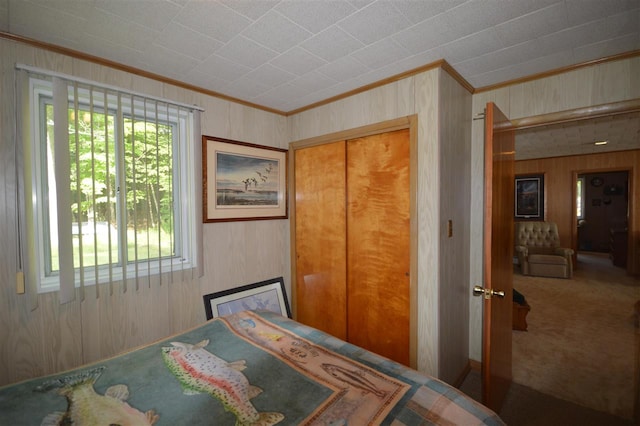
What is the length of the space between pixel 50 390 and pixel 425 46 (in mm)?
2657

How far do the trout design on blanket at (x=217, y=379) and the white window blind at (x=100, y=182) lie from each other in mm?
825

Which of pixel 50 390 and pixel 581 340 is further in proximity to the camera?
pixel 581 340

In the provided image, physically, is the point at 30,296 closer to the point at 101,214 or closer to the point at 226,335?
the point at 101,214

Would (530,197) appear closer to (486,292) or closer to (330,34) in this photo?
(486,292)

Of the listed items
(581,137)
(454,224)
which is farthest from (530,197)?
(454,224)

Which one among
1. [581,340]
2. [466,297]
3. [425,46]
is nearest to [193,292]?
[466,297]

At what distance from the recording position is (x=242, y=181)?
2.69 m

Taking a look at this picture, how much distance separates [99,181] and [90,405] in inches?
52.8

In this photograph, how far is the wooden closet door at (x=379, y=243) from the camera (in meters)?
2.18

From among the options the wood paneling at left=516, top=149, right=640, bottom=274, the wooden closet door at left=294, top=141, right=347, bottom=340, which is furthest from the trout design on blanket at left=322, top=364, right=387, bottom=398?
the wood paneling at left=516, top=149, right=640, bottom=274

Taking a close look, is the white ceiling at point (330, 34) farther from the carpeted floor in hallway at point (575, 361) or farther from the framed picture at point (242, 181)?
the carpeted floor in hallway at point (575, 361)

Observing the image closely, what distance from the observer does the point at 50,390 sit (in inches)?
46.9

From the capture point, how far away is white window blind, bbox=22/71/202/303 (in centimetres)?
168

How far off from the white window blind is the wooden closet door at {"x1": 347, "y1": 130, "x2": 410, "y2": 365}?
1.43 meters
